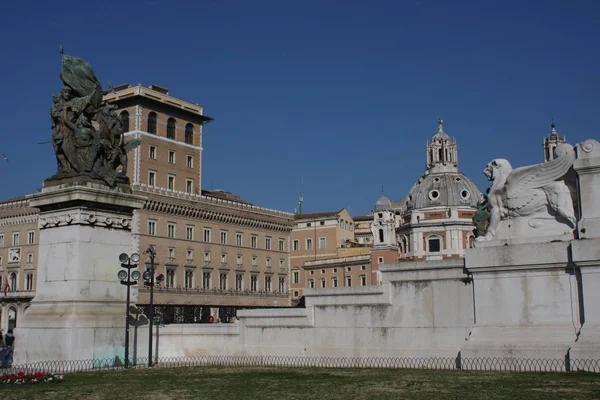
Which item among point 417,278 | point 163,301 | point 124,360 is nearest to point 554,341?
point 417,278

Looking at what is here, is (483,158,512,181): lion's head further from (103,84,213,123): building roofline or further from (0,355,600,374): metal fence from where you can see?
(103,84,213,123): building roofline

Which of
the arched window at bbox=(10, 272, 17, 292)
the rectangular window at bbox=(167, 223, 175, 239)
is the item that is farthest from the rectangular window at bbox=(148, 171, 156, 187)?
the arched window at bbox=(10, 272, 17, 292)

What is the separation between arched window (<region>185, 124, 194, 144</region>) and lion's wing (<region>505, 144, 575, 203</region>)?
83.9m

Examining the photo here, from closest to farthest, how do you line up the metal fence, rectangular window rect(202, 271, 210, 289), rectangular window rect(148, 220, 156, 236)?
the metal fence < rectangular window rect(148, 220, 156, 236) < rectangular window rect(202, 271, 210, 289)

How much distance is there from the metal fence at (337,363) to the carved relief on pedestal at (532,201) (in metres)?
3.27

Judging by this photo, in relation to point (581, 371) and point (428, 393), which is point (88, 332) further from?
point (581, 371)

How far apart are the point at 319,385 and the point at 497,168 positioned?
27.2 feet

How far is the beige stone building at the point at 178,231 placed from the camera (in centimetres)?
8656

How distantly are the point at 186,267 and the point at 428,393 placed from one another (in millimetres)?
79370

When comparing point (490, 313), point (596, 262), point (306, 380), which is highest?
point (596, 262)

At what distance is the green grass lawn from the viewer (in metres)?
12.4

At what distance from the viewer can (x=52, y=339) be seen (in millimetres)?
18500

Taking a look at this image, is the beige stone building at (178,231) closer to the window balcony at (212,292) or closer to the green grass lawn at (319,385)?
the window balcony at (212,292)

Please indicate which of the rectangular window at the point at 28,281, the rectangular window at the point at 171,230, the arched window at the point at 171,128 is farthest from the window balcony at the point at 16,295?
the arched window at the point at 171,128
